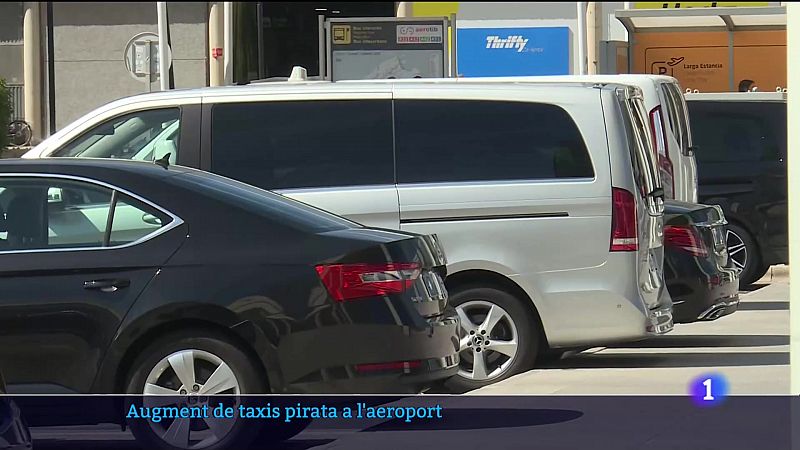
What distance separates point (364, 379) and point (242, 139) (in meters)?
3.19

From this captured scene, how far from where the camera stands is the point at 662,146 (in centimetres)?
1287

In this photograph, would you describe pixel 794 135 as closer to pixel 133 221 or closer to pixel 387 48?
pixel 133 221

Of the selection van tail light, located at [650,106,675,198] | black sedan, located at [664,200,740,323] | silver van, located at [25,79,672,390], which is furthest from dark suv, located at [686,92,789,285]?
silver van, located at [25,79,672,390]

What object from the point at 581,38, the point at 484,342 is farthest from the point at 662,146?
the point at 581,38

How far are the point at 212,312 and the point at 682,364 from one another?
450 centimetres

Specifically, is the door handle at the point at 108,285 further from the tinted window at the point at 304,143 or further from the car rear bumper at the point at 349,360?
the tinted window at the point at 304,143

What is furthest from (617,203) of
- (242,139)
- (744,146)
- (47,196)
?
(744,146)

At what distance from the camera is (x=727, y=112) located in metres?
15.6

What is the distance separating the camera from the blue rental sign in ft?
89.8

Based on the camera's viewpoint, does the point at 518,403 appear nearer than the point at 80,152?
Yes

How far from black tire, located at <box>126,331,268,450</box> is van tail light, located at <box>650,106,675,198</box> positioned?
21.2ft

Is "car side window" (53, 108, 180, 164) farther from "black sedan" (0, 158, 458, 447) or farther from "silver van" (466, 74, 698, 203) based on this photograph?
"silver van" (466, 74, 698, 203)

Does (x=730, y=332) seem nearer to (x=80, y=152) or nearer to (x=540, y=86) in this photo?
(x=540, y=86)

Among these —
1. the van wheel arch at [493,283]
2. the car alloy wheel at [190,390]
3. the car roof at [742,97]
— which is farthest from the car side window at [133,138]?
the car roof at [742,97]
